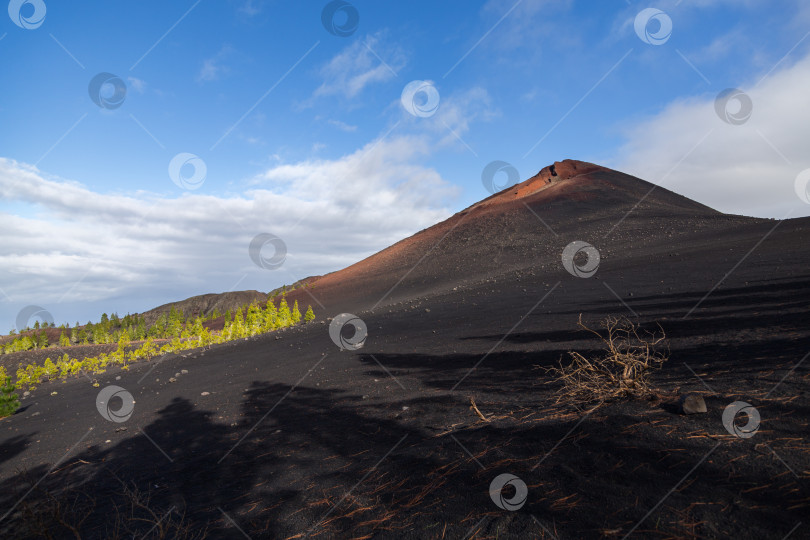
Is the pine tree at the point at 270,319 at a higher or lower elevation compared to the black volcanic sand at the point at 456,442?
higher

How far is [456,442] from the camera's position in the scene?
4.78 metres

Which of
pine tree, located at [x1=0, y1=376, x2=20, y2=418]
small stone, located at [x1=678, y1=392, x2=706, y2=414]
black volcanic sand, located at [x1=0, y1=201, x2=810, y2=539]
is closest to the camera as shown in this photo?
black volcanic sand, located at [x1=0, y1=201, x2=810, y2=539]

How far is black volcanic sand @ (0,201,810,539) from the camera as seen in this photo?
3.04m

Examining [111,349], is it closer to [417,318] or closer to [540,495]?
[417,318]

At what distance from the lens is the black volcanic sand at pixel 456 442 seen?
304 cm

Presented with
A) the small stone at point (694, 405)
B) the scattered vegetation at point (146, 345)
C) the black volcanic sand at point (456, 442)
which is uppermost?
the scattered vegetation at point (146, 345)

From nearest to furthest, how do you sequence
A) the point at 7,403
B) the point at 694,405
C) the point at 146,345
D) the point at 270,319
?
the point at 694,405, the point at 7,403, the point at 146,345, the point at 270,319

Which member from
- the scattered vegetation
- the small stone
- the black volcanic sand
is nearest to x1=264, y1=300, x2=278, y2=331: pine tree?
the scattered vegetation

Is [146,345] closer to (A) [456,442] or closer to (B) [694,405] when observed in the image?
(A) [456,442]

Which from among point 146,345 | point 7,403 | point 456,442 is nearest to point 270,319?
point 146,345

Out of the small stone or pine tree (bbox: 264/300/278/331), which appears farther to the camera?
pine tree (bbox: 264/300/278/331)

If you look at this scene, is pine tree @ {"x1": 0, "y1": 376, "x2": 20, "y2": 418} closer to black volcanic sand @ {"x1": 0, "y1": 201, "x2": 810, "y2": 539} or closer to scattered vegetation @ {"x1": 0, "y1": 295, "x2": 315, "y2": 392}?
black volcanic sand @ {"x1": 0, "y1": 201, "x2": 810, "y2": 539}

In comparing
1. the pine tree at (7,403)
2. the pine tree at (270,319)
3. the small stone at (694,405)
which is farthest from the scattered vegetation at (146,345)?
the small stone at (694,405)

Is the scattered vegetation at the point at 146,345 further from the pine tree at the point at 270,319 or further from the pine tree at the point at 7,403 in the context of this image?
the pine tree at the point at 7,403
